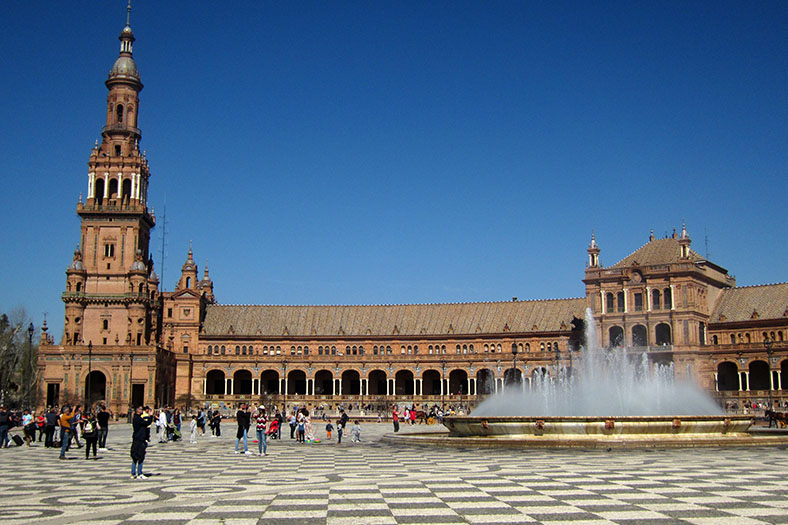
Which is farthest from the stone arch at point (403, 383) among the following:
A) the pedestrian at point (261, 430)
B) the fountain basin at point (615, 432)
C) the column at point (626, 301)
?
the pedestrian at point (261, 430)

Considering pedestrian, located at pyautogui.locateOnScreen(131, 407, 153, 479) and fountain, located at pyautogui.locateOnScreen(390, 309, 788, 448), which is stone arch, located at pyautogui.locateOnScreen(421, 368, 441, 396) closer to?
fountain, located at pyautogui.locateOnScreen(390, 309, 788, 448)

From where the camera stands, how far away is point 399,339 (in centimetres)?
11181

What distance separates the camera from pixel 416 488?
17875 millimetres

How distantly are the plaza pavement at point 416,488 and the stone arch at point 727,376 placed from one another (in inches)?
2795

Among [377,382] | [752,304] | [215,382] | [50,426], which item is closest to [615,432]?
[50,426]

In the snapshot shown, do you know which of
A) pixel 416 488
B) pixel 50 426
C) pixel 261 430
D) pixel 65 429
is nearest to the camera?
pixel 416 488

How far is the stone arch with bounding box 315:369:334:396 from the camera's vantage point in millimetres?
113688

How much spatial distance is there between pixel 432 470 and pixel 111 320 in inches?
3253

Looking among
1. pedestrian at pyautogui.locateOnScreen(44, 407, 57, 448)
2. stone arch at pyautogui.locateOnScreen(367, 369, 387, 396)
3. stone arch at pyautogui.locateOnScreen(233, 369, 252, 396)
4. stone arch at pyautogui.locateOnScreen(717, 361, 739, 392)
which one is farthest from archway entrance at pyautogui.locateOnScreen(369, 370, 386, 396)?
pedestrian at pyautogui.locateOnScreen(44, 407, 57, 448)

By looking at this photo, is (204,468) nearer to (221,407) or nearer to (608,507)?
(608,507)

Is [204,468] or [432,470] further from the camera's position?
[204,468]

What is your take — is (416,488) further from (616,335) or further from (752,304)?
(752,304)

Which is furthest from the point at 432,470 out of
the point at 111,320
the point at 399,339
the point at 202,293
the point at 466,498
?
the point at 202,293

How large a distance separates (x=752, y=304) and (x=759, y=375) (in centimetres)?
810
